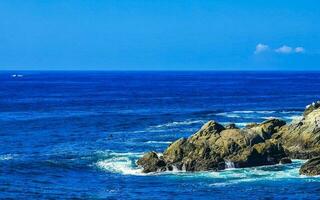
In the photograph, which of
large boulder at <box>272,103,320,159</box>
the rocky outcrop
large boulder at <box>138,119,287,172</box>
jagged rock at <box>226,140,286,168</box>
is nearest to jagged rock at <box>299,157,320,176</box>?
the rocky outcrop

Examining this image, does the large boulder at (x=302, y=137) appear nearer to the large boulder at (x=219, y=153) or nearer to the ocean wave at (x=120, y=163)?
the large boulder at (x=219, y=153)

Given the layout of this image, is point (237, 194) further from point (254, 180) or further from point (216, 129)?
point (216, 129)

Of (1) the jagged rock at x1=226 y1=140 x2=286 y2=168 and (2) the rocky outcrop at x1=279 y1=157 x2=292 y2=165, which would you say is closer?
(1) the jagged rock at x1=226 y1=140 x2=286 y2=168

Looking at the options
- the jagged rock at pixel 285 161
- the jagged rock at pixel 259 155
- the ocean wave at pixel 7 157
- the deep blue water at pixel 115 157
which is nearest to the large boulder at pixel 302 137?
the deep blue water at pixel 115 157

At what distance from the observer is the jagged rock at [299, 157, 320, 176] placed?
209ft

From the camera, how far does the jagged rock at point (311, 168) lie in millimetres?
63688

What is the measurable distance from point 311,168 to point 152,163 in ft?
53.0

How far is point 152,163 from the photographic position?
69.1 metres

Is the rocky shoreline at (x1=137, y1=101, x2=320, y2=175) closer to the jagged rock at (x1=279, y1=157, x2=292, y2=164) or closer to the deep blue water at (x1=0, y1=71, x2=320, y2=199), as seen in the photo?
the jagged rock at (x1=279, y1=157, x2=292, y2=164)

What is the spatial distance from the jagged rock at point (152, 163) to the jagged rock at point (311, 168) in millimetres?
14068

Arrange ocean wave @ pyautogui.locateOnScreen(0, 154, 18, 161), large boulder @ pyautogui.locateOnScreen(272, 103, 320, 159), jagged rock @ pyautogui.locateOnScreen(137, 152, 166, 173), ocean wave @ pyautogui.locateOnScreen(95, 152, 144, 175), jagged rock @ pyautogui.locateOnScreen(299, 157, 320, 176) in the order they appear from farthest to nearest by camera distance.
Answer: ocean wave @ pyautogui.locateOnScreen(0, 154, 18, 161)
large boulder @ pyautogui.locateOnScreen(272, 103, 320, 159)
ocean wave @ pyautogui.locateOnScreen(95, 152, 144, 175)
jagged rock @ pyautogui.locateOnScreen(137, 152, 166, 173)
jagged rock @ pyautogui.locateOnScreen(299, 157, 320, 176)

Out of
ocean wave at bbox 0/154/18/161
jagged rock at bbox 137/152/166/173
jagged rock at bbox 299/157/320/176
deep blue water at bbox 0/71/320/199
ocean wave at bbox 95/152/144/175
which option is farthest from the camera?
ocean wave at bbox 0/154/18/161

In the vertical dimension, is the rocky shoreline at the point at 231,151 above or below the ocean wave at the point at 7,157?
above

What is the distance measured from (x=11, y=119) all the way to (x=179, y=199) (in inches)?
2979
